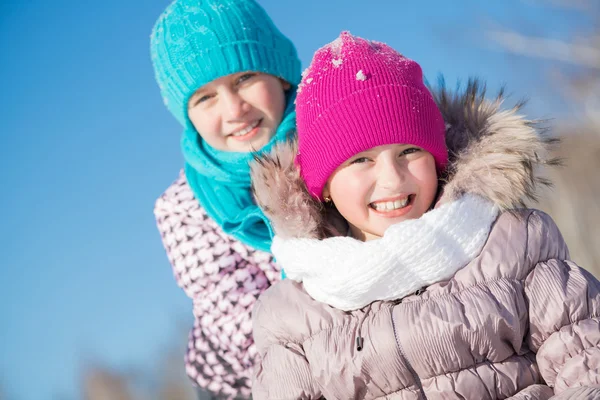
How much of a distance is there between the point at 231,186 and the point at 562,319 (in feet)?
5.33

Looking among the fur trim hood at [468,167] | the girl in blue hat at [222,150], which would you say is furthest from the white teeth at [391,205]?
the girl in blue hat at [222,150]

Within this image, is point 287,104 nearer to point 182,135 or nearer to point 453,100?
point 182,135

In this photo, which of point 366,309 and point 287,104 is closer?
point 366,309

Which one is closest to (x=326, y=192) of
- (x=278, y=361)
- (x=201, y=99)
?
(x=278, y=361)

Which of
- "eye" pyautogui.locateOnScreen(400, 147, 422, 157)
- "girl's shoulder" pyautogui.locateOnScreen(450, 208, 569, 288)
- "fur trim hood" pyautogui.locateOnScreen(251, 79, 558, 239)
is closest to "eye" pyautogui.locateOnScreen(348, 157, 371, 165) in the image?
"eye" pyautogui.locateOnScreen(400, 147, 422, 157)

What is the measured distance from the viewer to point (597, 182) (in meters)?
21.0

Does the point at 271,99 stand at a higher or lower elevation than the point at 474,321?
higher

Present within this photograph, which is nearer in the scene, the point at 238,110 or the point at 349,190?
the point at 349,190

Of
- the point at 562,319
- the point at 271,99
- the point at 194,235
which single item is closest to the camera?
the point at 562,319

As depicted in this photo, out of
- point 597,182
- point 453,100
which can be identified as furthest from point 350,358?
point 597,182

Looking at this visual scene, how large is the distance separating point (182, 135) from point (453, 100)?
1446 mm

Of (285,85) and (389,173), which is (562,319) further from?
(285,85)

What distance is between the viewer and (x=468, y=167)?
2436 millimetres

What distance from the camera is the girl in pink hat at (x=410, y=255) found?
2.20 m
